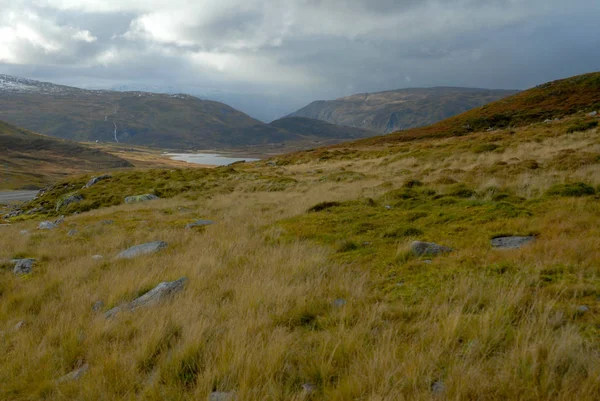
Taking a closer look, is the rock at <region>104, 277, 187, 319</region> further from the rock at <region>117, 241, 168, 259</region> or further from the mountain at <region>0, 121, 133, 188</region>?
the mountain at <region>0, 121, 133, 188</region>

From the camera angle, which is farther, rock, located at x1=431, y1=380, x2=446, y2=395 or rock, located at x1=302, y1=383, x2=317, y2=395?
rock, located at x1=302, y1=383, x2=317, y2=395

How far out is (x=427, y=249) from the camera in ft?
21.4

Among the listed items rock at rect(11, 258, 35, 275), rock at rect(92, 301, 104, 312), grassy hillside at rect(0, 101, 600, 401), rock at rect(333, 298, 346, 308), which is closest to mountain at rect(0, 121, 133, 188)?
rock at rect(11, 258, 35, 275)

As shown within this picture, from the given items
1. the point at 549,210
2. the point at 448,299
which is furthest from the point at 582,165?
the point at 448,299

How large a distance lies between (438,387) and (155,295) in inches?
174

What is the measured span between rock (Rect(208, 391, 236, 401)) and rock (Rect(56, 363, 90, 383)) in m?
1.57

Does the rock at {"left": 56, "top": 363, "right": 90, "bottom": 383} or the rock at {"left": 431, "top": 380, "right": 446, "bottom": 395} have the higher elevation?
the rock at {"left": 431, "top": 380, "right": 446, "bottom": 395}

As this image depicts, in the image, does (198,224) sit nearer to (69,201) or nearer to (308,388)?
(308,388)

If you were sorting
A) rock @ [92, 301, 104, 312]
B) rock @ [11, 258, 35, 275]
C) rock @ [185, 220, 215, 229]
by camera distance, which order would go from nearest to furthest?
1. rock @ [92, 301, 104, 312]
2. rock @ [11, 258, 35, 275]
3. rock @ [185, 220, 215, 229]

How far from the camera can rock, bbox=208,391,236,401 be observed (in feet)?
10.1

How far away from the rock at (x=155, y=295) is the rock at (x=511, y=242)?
18.2ft

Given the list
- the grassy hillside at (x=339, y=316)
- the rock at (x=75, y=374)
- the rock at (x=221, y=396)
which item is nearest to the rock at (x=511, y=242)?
the grassy hillside at (x=339, y=316)

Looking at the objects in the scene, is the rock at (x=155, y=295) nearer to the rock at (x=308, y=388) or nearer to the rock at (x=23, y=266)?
the rock at (x=308, y=388)

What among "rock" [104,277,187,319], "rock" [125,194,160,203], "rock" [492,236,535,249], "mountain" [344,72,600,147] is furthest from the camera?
"mountain" [344,72,600,147]
